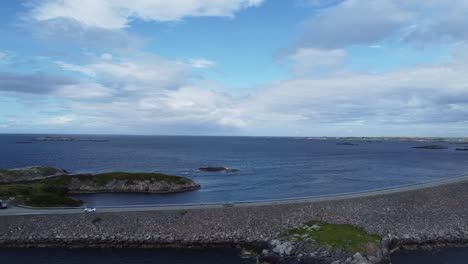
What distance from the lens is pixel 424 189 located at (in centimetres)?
5797

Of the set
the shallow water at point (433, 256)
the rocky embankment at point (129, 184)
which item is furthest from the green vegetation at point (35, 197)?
the shallow water at point (433, 256)

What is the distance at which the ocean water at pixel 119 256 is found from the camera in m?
36.3

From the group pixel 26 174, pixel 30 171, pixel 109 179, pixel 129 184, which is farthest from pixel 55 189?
pixel 30 171

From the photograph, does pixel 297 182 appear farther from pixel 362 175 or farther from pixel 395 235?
pixel 395 235

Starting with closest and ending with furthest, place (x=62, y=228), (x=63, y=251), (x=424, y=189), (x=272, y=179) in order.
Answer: (x=63, y=251) → (x=62, y=228) → (x=424, y=189) → (x=272, y=179)

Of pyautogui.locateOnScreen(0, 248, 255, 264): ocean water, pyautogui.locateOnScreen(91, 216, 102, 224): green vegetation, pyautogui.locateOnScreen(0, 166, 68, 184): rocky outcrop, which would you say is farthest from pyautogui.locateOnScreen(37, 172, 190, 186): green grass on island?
pyautogui.locateOnScreen(0, 248, 255, 264): ocean water

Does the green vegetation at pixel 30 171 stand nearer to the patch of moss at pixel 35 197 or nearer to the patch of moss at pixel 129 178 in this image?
the patch of moss at pixel 129 178

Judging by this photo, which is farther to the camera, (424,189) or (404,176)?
(404,176)

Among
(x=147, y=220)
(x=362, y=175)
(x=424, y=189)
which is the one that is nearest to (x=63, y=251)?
(x=147, y=220)

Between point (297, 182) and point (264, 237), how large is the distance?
144 ft

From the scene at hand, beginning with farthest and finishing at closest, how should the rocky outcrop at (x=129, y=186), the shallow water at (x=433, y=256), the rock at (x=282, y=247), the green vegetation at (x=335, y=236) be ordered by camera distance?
1. the rocky outcrop at (x=129, y=186)
2. the shallow water at (x=433, y=256)
3. the rock at (x=282, y=247)
4. the green vegetation at (x=335, y=236)

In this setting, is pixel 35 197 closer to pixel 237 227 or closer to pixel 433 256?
pixel 237 227

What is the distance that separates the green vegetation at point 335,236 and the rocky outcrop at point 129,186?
41402 millimetres

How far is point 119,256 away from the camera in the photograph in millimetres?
37562
